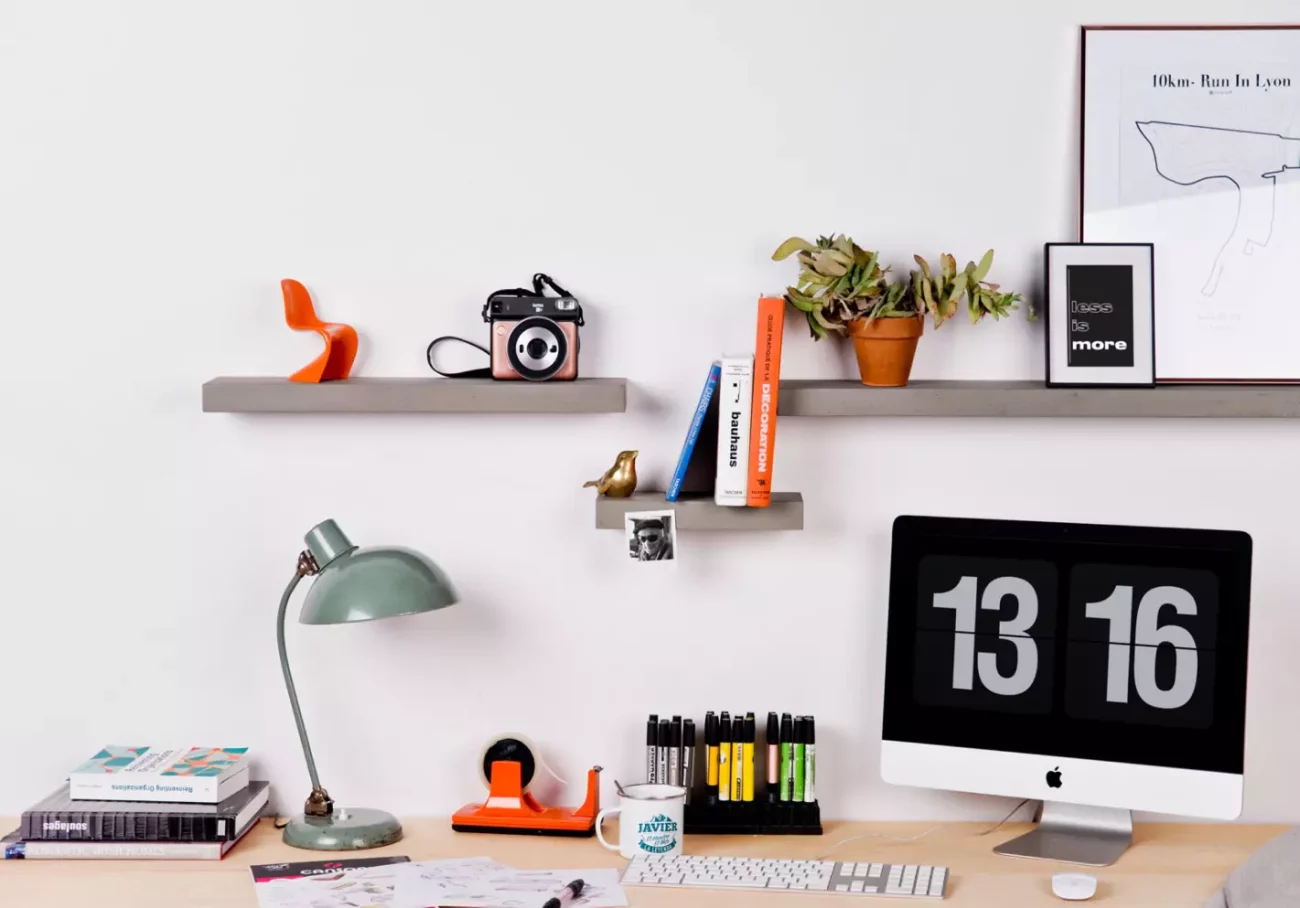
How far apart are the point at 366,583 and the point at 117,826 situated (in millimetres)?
471

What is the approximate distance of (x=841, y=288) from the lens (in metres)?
1.79

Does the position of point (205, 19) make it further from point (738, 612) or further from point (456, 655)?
point (738, 612)

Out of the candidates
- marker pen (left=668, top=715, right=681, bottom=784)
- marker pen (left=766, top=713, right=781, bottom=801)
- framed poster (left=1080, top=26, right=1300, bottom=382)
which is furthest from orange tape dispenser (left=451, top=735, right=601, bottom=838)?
framed poster (left=1080, top=26, right=1300, bottom=382)

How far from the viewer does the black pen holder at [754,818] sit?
5.98ft

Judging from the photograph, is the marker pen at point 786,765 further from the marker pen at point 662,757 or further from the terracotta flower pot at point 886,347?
the terracotta flower pot at point 886,347

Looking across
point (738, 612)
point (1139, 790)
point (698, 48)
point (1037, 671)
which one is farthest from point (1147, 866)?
point (698, 48)

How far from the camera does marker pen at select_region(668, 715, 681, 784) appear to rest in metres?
1.84

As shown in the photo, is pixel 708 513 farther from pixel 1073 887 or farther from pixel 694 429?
pixel 1073 887

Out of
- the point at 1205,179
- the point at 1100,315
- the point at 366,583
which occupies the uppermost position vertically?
the point at 1205,179

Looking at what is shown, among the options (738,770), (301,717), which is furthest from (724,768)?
(301,717)

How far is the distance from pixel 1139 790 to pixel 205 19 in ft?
5.48

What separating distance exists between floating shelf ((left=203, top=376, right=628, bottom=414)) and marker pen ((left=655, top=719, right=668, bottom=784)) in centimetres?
47

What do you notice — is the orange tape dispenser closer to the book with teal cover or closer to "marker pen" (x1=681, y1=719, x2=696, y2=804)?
"marker pen" (x1=681, y1=719, x2=696, y2=804)

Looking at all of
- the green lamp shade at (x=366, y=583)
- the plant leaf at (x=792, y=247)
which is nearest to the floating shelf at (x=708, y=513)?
the green lamp shade at (x=366, y=583)
